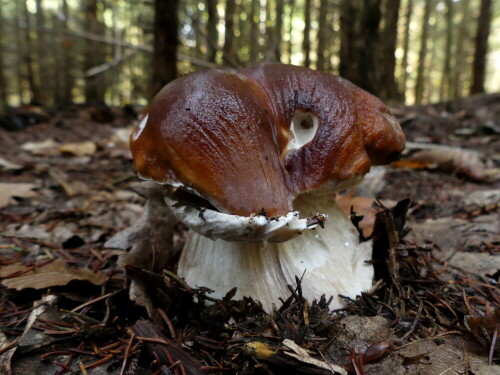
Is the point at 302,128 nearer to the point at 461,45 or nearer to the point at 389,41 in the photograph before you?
the point at 389,41

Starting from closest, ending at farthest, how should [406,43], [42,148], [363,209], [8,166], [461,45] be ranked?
1. [363,209]
2. [8,166]
3. [42,148]
4. [406,43]
5. [461,45]

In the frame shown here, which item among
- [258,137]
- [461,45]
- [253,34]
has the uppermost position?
[461,45]

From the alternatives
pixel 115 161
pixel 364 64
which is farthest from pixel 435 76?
pixel 115 161

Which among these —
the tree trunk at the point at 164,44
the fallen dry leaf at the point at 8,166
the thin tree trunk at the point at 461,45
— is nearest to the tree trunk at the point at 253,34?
the tree trunk at the point at 164,44

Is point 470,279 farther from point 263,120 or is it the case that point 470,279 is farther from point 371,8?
point 371,8

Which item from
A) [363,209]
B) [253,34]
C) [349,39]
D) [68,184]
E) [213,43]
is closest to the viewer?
[363,209]

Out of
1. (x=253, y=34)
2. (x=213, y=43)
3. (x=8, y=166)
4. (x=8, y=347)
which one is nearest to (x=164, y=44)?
(x=213, y=43)
